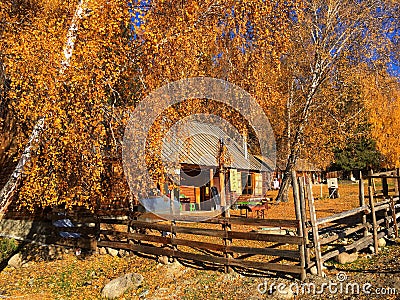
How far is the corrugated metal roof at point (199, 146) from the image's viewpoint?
35.1 ft

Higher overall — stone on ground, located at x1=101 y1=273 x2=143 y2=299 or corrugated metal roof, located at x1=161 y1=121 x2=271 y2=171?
corrugated metal roof, located at x1=161 y1=121 x2=271 y2=171

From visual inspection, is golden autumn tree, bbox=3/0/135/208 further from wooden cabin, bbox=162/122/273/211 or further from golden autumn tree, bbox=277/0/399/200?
golden autumn tree, bbox=277/0/399/200

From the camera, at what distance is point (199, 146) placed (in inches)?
838

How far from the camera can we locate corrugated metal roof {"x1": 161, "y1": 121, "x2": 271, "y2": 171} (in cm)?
1069

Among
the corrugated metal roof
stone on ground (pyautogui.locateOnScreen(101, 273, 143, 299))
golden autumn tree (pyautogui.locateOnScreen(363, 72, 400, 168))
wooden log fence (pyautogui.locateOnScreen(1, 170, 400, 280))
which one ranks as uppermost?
golden autumn tree (pyautogui.locateOnScreen(363, 72, 400, 168))

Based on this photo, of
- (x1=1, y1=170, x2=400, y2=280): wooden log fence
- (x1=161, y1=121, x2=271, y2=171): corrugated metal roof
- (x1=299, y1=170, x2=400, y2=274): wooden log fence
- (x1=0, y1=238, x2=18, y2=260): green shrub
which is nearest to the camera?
(x1=1, y1=170, x2=400, y2=280): wooden log fence

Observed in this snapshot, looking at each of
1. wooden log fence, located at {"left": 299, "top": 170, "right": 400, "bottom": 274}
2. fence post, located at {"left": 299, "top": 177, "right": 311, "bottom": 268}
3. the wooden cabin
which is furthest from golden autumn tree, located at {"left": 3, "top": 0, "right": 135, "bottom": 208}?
the wooden cabin

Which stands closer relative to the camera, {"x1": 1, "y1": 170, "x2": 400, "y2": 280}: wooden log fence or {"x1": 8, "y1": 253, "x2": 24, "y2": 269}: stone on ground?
{"x1": 1, "y1": 170, "x2": 400, "y2": 280}: wooden log fence

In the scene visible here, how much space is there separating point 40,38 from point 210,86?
8229 mm

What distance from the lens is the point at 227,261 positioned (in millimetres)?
9812

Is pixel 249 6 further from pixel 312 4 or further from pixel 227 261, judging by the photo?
pixel 312 4

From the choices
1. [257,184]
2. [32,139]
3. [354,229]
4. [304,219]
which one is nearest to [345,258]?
[354,229]

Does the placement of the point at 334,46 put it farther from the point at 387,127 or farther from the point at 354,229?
the point at 387,127

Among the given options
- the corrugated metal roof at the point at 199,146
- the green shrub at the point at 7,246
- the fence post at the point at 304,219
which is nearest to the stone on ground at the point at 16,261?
the green shrub at the point at 7,246
